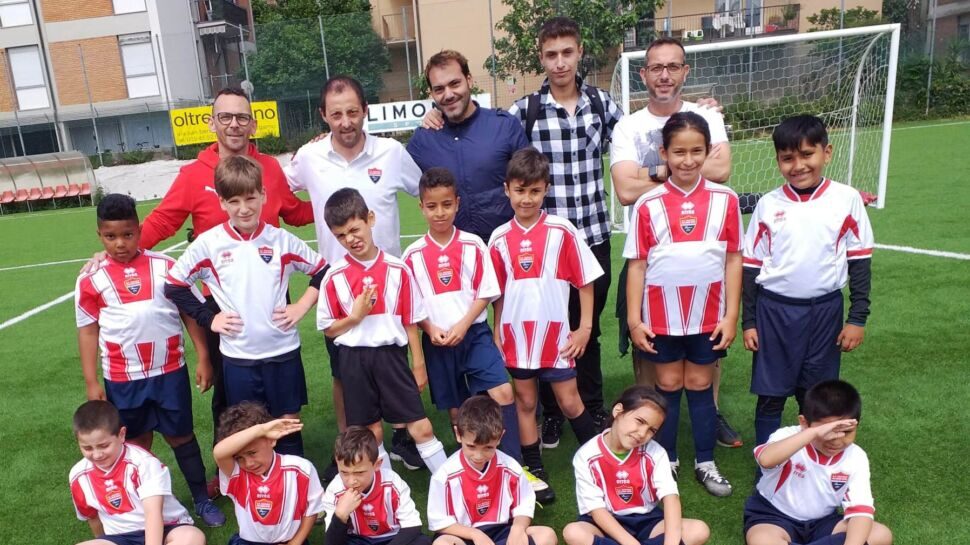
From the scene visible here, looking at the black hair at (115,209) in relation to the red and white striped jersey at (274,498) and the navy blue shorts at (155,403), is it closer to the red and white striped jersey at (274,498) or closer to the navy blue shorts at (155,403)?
the navy blue shorts at (155,403)

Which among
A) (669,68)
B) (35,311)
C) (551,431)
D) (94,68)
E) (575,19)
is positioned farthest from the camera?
(94,68)

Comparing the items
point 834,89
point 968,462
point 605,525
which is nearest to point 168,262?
point 605,525

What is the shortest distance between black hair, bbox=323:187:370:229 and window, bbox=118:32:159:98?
25.3 m

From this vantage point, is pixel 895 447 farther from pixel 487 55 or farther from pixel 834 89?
pixel 487 55

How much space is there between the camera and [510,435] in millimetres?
3221

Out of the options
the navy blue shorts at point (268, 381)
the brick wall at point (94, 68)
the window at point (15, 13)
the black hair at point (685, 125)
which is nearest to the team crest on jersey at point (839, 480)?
the black hair at point (685, 125)

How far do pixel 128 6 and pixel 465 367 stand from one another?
1048 inches

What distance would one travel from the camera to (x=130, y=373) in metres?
3.22

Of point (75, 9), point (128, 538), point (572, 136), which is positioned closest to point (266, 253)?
point (128, 538)

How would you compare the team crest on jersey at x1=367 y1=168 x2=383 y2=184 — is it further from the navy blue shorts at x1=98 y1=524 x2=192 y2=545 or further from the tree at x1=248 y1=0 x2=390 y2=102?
the tree at x1=248 y1=0 x2=390 y2=102

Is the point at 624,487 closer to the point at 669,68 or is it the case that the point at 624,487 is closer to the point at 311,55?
the point at 669,68

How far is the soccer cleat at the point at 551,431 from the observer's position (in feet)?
12.8

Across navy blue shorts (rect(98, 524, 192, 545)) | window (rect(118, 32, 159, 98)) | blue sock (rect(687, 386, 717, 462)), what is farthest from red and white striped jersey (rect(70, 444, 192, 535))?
window (rect(118, 32, 159, 98))

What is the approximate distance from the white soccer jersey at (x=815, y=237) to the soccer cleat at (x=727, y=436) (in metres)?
1.08
